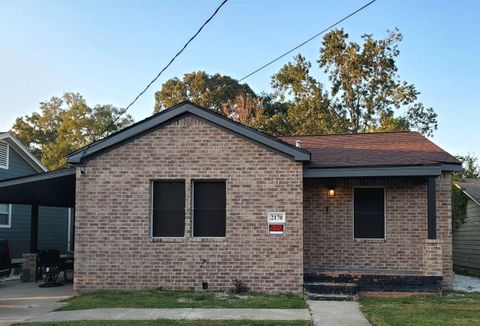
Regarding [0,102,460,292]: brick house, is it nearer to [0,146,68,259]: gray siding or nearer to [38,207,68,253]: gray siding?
[0,146,68,259]: gray siding

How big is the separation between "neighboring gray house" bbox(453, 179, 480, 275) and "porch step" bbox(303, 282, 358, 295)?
8112 mm

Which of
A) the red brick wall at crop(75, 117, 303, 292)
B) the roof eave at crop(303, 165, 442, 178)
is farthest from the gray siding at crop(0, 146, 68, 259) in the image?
the roof eave at crop(303, 165, 442, 178)

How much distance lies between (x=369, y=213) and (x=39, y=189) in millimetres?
8816

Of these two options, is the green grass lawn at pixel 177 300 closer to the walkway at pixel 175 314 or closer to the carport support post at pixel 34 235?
→ the walkway at pixel 175 314

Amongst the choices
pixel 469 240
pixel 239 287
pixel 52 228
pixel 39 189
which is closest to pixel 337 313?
pixel 239 287

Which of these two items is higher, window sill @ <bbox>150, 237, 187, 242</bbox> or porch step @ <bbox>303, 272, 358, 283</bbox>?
window sill @ <bbox>150, 237, 187, 242</bbox>

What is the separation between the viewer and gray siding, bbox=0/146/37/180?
19.5 m

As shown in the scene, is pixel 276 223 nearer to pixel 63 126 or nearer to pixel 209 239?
pixel 209 239

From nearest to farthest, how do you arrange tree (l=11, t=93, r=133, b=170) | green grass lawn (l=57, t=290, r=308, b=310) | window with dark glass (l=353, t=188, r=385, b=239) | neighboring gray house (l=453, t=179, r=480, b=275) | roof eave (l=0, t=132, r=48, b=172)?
green grass lawn (l=57, t=290, r=308, b=310) → window with dark glass (l=353, t=188, r=385, b=239) → neighboring gray house (l=453, t=179, r=480, b=275) → roof eave (l=0, t=132, r=48, b=172) → tree (l=11, t=93, r=133, b=170)

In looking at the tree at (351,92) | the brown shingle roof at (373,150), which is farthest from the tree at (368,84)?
the brown shingle roof at (373,150)

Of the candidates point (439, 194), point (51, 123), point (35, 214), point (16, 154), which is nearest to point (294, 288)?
point (439, 194)

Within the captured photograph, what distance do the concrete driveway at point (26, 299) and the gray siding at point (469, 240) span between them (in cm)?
1314

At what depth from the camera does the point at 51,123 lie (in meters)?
49.8

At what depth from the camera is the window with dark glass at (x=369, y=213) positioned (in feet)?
43.8
